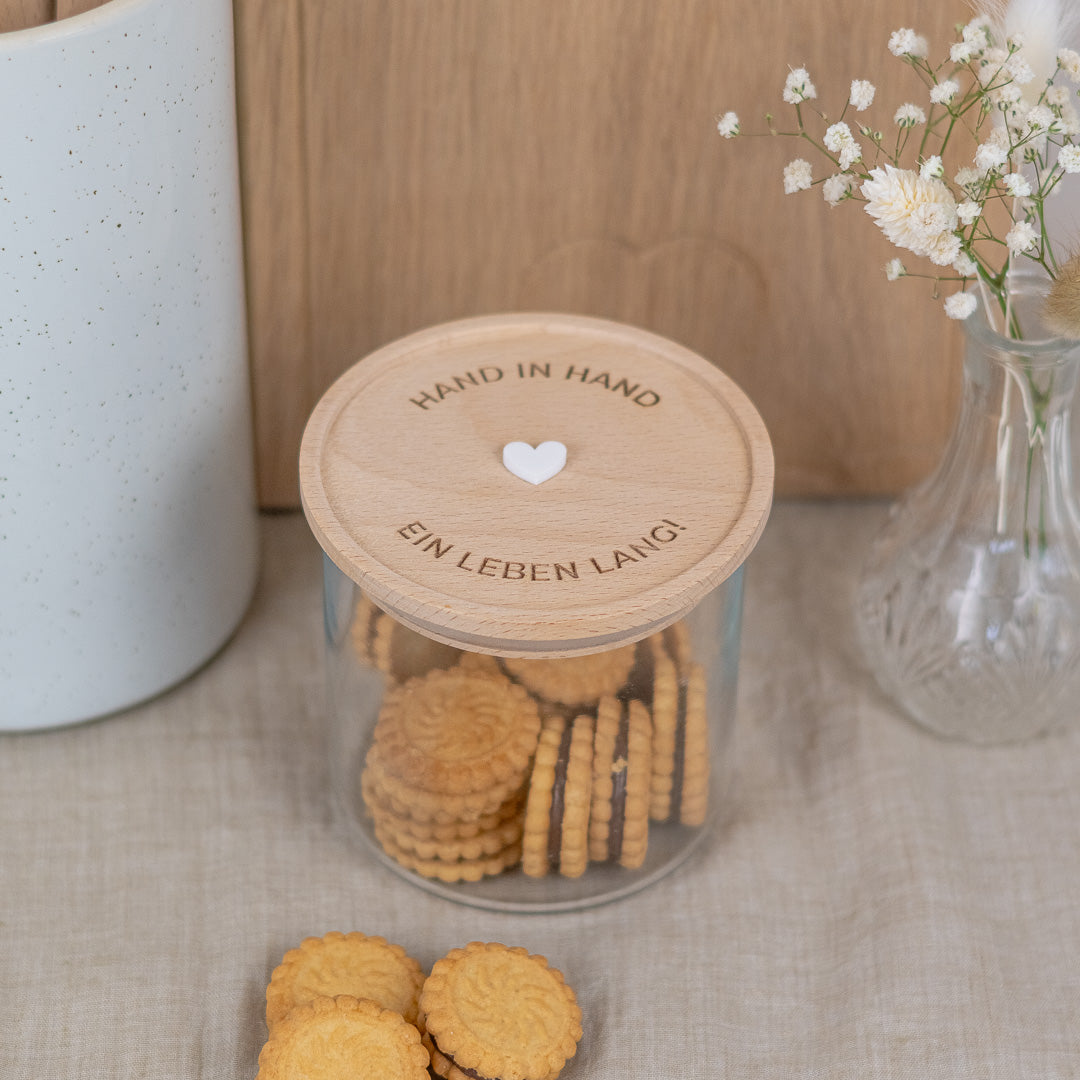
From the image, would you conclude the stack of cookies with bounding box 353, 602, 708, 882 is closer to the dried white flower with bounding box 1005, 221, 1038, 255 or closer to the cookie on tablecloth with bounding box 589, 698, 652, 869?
the cookie on tablecloth with bounding box 589, 698, 652, 869

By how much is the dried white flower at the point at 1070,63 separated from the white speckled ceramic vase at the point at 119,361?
1.17 ft

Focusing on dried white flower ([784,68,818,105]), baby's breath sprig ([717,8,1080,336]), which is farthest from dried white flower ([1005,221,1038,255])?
Answer: dried white flower ([784,68,818,105])

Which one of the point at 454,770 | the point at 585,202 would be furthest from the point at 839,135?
the point at 454,770

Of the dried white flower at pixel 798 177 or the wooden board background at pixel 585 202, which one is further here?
the wooden board background at pixel 585 202

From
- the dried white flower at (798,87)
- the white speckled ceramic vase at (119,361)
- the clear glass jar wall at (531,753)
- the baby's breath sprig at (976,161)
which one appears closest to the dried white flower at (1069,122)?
the baby's breath sprig at (976,161)

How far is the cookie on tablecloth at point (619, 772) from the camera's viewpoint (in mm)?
681

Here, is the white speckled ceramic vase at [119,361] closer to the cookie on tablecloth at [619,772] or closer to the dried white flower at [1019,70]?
the cookie on tablecloth at [619,772]

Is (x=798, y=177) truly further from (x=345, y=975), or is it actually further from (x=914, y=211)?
(x=345, y=975)

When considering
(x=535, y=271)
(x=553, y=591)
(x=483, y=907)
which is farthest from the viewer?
(x=535, y=271)

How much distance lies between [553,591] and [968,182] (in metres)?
0.25

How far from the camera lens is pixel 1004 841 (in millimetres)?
748

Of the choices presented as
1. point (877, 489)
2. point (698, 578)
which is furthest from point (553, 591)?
point (877, 489)

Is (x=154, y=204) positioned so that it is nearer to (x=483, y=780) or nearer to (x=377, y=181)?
(x=377, y=181)

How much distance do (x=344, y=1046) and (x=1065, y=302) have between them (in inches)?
17.0
